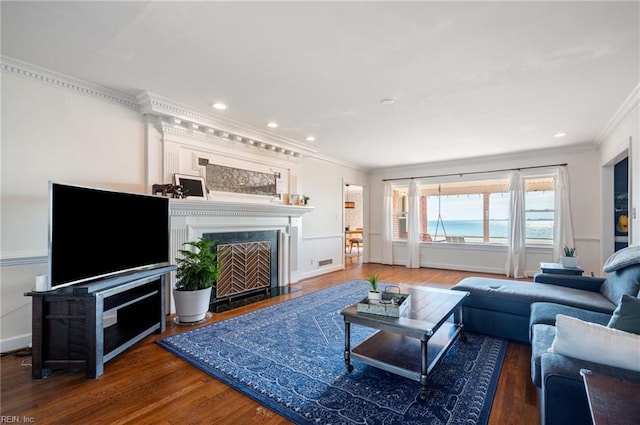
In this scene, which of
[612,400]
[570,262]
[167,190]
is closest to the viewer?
[612,400]

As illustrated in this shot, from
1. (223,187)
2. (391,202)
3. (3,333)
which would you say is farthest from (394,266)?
(3,333)

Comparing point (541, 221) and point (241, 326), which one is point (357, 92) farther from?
point (541, 221)

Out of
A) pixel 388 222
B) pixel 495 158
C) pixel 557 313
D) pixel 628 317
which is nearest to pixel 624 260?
pixel 557 313

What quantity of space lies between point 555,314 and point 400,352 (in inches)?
48.2

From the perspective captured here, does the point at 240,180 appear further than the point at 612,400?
Yes

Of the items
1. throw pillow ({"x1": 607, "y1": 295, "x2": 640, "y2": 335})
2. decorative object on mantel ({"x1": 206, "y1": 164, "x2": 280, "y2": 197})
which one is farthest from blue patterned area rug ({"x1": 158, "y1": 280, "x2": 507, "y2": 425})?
decorative object on mantel ({"x1": 206, "y1": 164, "x2": 280, "y2": 197})

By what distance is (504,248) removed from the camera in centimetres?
630

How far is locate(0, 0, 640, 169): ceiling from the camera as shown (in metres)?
1.95

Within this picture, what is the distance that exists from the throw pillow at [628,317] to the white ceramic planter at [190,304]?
11.2 ft

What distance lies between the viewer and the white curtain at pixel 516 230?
235 inches

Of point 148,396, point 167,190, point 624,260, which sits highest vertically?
point 167,190

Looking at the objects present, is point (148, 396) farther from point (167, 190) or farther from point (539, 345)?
point (539, 345)

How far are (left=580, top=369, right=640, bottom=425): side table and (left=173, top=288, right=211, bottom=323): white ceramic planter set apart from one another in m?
3.24

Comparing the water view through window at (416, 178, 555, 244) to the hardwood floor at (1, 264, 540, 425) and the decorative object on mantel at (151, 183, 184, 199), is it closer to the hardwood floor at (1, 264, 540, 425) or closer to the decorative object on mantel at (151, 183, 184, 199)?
the hardwood floor at (1, 264, 540, 425)
